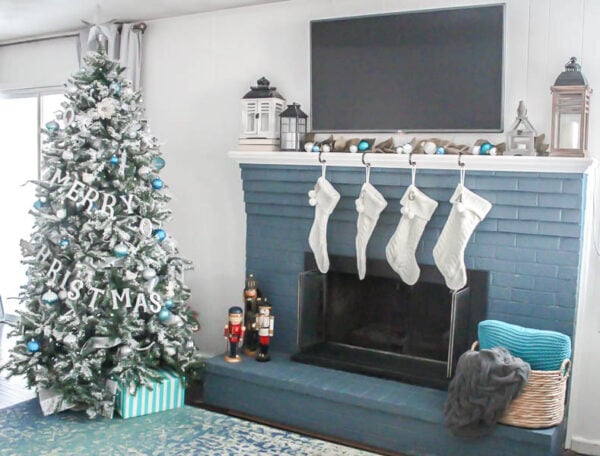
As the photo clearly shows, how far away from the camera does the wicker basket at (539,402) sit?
272cm

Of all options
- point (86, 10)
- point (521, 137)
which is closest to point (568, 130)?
point (521, 137)

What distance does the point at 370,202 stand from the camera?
3340mm

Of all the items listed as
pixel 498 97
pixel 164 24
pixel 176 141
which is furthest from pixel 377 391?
pixel 164 24

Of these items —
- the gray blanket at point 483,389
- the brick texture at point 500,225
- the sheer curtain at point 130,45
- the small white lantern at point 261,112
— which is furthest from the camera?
the sheer curtain at point 130,45

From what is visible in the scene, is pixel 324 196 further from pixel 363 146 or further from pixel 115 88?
pixel 115 88

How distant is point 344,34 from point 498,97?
0.89m

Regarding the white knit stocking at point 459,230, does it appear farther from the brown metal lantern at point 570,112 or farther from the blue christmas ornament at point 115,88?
the blue christmas ornament at point 115,88

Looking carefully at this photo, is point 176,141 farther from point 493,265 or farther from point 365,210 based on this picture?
point 493,265

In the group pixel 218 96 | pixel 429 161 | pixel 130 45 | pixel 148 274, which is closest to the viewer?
pixel 429 161

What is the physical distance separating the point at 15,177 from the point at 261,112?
9.60 ft

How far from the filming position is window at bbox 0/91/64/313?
540 centimetres

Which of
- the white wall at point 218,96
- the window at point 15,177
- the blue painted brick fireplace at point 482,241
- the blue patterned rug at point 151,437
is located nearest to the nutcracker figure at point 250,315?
the blue painted brick fireplace at point 482,241

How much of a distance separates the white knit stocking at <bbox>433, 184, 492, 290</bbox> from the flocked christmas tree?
1449 millimetres

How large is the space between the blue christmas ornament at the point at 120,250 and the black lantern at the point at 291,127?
3.33ft
